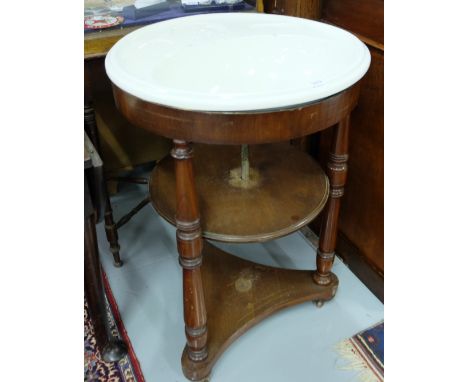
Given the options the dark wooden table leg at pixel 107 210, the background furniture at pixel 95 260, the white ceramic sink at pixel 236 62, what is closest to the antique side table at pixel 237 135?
the white ceramic sink at pixel 236 62

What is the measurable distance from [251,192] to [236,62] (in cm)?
32

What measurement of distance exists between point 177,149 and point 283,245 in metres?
0.77

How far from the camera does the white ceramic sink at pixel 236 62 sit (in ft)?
2.26

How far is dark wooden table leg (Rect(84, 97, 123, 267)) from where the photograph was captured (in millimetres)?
1159

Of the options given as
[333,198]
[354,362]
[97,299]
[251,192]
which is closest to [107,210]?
[97,299]

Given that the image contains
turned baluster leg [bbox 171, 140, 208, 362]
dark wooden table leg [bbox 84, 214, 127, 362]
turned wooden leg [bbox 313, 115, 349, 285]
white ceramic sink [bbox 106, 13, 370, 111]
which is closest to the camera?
white ceramic sink [bbox 106, 13, 370, 111]

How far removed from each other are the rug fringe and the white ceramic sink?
0.68 m

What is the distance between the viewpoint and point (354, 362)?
1.10 metres

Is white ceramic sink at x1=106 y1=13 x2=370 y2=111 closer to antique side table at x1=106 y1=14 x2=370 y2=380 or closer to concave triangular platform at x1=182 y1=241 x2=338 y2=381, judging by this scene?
antique side table at x1=106 y1=14 x2=370 y2=380

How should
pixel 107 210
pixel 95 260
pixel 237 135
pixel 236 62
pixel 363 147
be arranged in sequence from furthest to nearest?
pixel 107 210, pixel 363 147, pixel 95 260, pixel 236 62, pixel 237 135

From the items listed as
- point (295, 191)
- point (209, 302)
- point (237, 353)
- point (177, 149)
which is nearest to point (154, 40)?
point (177, 149)

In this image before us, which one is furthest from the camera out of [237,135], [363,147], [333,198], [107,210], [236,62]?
[107,210]

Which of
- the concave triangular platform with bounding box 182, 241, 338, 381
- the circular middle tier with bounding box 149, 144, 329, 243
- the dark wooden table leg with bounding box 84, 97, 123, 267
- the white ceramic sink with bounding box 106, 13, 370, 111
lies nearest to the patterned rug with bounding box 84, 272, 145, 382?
the concave triangular platform with bounding box 182, 241, 338, 381

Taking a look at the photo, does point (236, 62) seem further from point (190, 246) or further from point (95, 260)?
point (95, 260)
